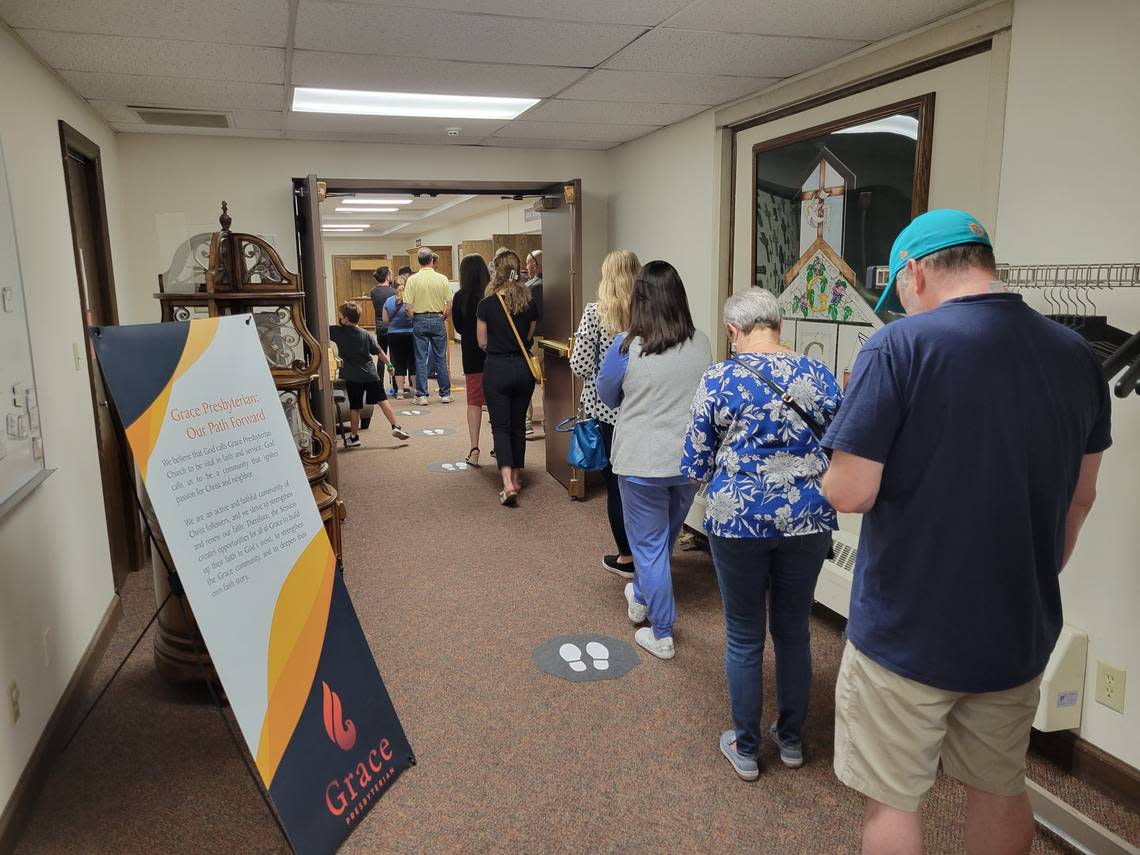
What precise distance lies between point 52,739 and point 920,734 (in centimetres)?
233

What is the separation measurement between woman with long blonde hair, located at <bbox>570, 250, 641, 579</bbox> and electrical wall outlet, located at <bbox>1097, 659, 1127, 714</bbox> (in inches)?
62.7

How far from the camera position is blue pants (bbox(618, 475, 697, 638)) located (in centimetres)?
276

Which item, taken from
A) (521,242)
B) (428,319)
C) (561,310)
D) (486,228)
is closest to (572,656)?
(561,310)

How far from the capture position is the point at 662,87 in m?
3.42

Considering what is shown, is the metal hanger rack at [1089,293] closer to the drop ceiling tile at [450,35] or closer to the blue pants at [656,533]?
the blue pants at [656,533]

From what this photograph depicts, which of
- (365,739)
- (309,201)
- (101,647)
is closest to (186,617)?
(101,647)

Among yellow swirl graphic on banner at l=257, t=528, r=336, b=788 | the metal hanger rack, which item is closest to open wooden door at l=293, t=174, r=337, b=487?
yellow swirl graphic on banner at l=257, t=528, r=336, b=788

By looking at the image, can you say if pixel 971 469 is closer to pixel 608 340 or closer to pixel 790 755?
pixel 790 755

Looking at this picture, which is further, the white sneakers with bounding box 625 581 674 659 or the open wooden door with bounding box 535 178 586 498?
the open wooden door with bounding box 535 178 586 498

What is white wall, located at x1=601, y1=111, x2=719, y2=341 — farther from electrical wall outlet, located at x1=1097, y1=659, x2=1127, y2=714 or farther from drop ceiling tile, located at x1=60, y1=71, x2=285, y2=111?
electrical wall outlet, located at x1=1097, y1=659, x2=1127, y2=714

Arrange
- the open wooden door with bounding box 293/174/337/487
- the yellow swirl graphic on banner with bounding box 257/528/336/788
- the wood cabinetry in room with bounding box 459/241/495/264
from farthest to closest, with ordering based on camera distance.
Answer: the wood cabinetry in room with bounding box 459/241/495/264 → the open wooden door with bounding box 293/174/337/487 → the yellow swirl graphic on banner with bounding box 257/528/336/788

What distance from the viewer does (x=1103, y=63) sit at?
2.01 m

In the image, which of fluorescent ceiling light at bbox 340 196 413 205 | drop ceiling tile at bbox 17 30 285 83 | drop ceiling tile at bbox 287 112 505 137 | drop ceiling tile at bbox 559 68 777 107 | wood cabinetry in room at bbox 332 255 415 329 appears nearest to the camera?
drop ceiling tile at bbox 17 30 285 83

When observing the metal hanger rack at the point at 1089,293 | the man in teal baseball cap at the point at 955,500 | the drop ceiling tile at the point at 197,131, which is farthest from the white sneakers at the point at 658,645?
the drop ceiling tile at the point at 197,131
